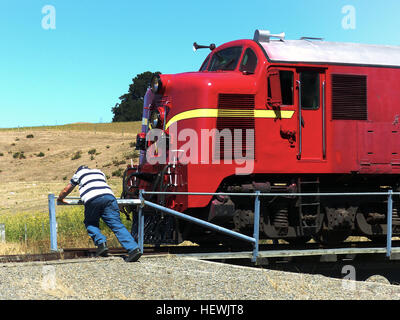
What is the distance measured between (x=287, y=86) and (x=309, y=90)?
44 centimetres

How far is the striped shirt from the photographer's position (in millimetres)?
8227

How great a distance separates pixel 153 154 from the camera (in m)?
10.5

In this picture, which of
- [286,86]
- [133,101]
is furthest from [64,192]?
[133,101]

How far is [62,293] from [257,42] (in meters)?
5.79

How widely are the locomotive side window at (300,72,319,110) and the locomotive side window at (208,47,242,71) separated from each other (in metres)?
1.28

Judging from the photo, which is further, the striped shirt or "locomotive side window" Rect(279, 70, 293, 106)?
"locomotive side window" Rect(279, 70, 293, 106)

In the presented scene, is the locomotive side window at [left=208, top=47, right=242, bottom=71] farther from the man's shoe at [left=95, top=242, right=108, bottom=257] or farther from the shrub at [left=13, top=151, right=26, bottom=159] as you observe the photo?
the shrub at [left=13, top=151, right=26, bottom=159]

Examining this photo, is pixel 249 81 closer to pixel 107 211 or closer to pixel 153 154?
pixel 153 154

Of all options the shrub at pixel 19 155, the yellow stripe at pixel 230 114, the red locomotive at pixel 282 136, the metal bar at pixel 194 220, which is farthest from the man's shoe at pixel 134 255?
the shrub at pixel 19 155

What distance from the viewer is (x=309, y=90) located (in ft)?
33.0

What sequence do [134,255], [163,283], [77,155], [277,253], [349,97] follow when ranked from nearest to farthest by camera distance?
[163,283] → [134,255] → [277,253] → [349,97] → [77,155]

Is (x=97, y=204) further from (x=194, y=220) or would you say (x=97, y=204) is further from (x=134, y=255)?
(x=194, y=220)

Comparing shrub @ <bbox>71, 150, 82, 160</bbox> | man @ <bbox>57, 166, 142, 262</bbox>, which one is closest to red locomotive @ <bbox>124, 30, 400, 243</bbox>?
man @ <bbox>57, 166, 142, 262</bbox>

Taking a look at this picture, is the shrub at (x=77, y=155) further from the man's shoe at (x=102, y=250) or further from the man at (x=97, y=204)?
the man's shoe at (x=102, y=250)
